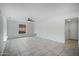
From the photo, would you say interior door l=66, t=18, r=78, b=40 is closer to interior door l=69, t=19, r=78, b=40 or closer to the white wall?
interior door l=69, t=19, r=78, b=40

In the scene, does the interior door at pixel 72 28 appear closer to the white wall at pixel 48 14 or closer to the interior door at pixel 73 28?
the interior door at pixel 73 28

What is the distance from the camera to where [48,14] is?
2635mm

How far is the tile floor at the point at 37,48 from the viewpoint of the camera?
8.66 ft

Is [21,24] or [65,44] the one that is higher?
[21,24]

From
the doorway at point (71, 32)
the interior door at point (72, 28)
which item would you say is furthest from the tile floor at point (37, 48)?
the interior door at point (72, 28)

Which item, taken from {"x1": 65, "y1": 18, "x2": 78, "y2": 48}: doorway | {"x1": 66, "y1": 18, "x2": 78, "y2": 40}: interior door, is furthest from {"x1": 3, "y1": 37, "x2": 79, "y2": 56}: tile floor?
{"x1": 66, "y1": 18, "x2": 78, "y2": 40}: interior door

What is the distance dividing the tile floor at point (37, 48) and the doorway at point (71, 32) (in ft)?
0.45

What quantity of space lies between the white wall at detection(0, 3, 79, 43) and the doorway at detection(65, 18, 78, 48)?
105mm

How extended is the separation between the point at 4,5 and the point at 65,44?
75.5 inches

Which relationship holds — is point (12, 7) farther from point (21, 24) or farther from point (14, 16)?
point (21, 24)

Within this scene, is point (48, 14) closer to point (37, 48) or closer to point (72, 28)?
point (72, 28)

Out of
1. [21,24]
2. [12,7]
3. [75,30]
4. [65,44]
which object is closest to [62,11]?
[75,30]

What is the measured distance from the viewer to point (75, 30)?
263 centimetres

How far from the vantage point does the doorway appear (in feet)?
8.59
